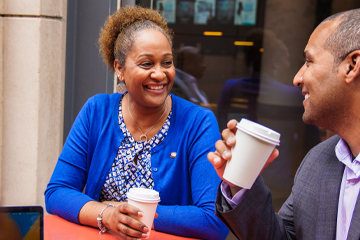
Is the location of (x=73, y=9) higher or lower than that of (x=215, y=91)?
higher

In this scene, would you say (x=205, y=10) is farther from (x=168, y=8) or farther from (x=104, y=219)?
(x=104, y=219)

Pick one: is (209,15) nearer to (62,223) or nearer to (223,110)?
(223,110)

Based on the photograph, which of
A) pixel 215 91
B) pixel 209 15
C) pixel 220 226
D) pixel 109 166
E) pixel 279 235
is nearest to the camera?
pixel 279 235

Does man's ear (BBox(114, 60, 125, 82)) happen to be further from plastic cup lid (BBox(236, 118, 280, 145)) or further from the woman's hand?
plastic cup lid (BBox(236, 118, 280, 145))

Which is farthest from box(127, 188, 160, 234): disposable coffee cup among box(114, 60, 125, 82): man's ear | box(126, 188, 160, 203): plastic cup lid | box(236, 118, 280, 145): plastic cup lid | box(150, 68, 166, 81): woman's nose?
box(114, 60, 125, 82): man's ear

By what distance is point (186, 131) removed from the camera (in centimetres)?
206

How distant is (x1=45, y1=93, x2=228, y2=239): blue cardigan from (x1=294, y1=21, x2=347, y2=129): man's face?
0.60 m

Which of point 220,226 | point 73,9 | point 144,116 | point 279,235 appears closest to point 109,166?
point 144,116

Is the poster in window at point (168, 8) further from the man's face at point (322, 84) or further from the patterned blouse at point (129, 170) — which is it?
the man's face at point (322, 84)

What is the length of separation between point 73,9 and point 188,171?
178 centimetres

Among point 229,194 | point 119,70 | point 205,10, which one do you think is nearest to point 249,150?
point 229,194

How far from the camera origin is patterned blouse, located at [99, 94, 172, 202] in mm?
2041

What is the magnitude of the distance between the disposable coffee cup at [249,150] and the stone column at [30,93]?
214cm

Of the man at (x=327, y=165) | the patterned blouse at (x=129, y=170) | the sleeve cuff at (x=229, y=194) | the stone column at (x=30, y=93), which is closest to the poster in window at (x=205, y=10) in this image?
the stone column at (x=30, y=93)
